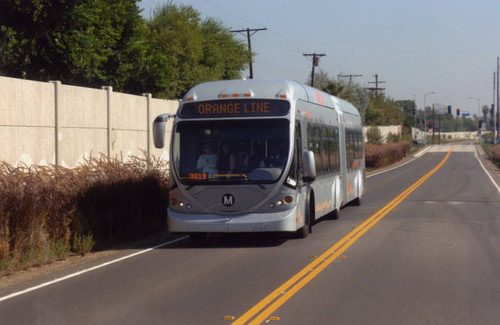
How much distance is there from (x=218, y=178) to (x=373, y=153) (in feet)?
152

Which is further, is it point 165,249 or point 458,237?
point 458,237

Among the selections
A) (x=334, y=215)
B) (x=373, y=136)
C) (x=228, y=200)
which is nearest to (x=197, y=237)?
(x=228, y=200)

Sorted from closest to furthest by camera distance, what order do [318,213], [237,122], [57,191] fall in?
1. [57,191]
2. [237,122]
3. [318,213]

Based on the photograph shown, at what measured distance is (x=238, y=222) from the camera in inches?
551

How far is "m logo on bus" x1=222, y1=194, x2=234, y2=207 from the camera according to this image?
14109mm

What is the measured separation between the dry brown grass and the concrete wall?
113 centimetres

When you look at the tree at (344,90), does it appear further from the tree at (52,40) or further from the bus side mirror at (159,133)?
the bus side mirror at (159,133)

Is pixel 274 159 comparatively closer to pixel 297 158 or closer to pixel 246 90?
pixel 297 158

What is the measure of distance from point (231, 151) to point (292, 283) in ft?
14.5

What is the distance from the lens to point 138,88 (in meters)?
40.3

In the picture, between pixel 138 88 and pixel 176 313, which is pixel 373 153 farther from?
pixel 176 313

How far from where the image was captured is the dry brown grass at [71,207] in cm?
1239

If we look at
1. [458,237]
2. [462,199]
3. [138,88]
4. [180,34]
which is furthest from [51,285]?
[180,34]

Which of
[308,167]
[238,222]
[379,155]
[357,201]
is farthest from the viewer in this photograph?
[379,155]
